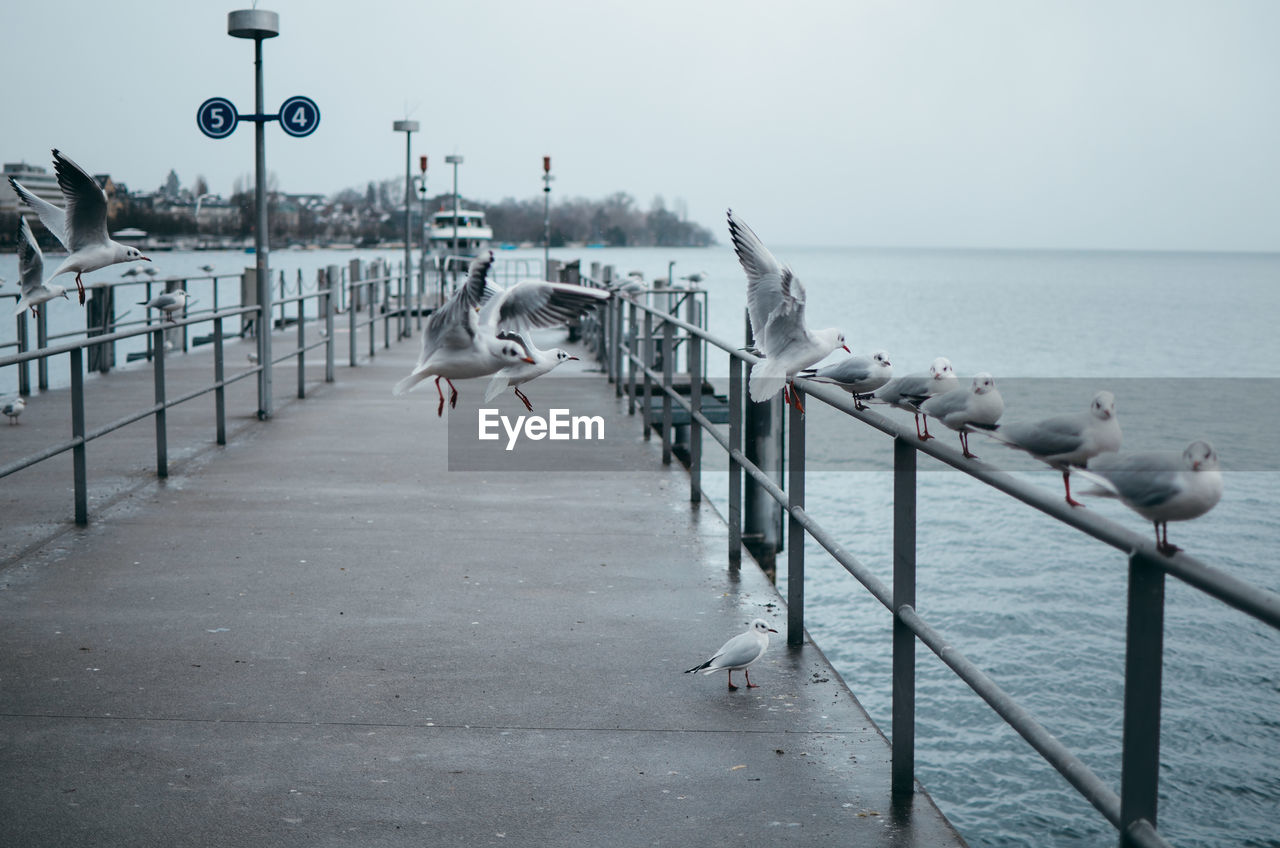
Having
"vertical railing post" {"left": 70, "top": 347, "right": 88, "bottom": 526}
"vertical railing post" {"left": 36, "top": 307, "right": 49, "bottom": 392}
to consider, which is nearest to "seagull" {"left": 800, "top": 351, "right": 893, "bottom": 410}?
"vertical railing post" {"left": 70, "top": 347, "right": 88, "bottom": 526}

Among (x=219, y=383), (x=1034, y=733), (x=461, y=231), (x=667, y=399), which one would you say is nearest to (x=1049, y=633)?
(x=667, y=399)

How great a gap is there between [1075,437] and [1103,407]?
0.11 meters

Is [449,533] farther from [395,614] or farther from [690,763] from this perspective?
[690,763]

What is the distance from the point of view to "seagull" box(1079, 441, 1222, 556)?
2285mm

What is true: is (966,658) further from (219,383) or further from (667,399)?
(219,383)

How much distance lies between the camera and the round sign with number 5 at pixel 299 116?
11.3m

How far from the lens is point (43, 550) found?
21.4 ft

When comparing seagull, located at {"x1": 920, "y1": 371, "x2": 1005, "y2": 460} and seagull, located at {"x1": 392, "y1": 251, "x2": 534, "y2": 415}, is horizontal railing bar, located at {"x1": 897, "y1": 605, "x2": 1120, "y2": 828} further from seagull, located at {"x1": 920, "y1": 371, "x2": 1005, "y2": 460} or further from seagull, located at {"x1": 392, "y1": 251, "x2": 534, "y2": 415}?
seagull, located at {"x1": 392, "y1": 251, "x2": 534, "y2": 415}

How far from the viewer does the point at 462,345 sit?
3.85 metres

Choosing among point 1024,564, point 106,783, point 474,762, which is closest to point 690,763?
point 474,762

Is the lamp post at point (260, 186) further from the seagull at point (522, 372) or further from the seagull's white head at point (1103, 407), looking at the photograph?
the seagull's white head at point (1103, 407)

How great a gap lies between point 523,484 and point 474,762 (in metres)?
4.90

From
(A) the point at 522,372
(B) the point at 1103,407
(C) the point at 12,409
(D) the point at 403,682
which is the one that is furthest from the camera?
(C) the point at 12,409

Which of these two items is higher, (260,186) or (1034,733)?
(260,186)
